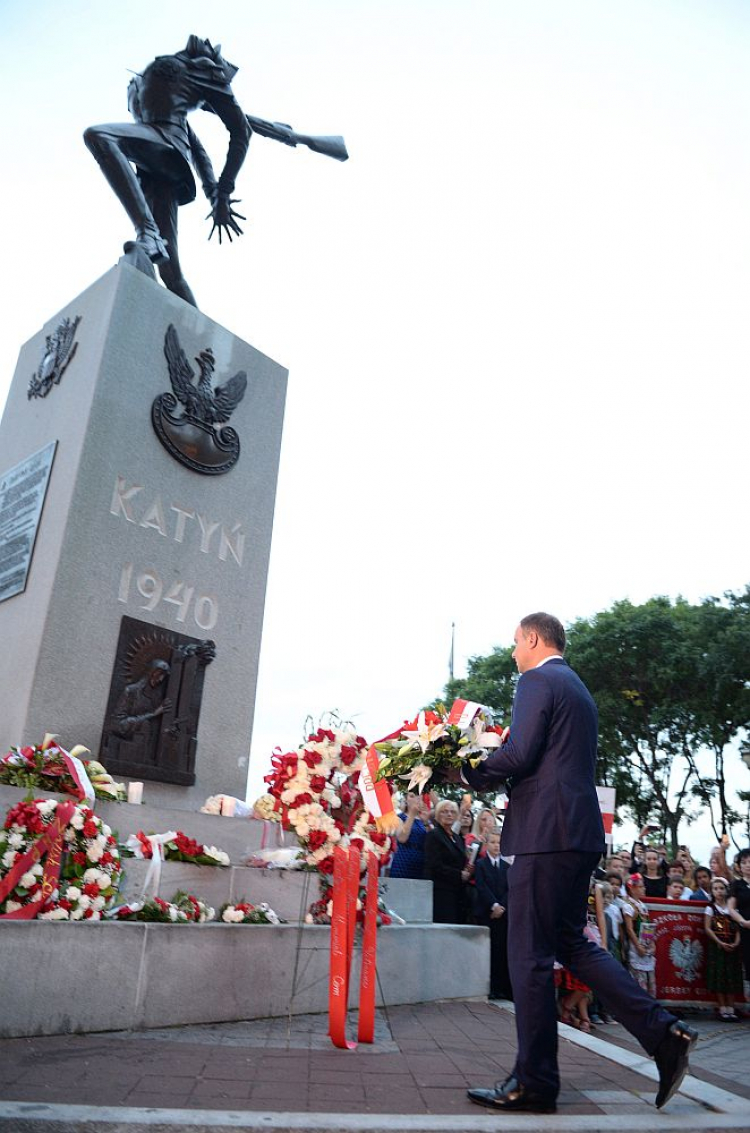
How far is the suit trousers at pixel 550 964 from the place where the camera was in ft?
11.0

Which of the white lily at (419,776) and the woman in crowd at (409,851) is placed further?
the woman in crowd at (409,851)

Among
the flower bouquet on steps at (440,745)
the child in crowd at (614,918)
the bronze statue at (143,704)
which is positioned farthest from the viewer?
the child in crowd at (614,918)

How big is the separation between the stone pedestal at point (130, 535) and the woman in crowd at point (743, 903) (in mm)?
5778

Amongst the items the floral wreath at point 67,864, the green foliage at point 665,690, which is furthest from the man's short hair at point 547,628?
the green foliage at point 665,690

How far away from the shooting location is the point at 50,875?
4559mm

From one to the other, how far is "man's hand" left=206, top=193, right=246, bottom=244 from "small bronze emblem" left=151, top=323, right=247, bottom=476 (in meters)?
1.92

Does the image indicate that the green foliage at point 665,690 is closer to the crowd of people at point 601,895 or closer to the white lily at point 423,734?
the crowd of people at point 601,895

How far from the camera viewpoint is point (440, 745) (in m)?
3.93

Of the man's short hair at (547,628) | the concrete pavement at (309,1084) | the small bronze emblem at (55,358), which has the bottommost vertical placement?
the concrete pavement at (309,1084)

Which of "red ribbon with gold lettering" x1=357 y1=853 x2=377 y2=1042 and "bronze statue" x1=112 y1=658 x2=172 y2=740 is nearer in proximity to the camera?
"red ribbon with gold lettering" x1=357 y1=853 x2=377 y2=1042

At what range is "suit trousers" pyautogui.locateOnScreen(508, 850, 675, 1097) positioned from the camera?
3.36m

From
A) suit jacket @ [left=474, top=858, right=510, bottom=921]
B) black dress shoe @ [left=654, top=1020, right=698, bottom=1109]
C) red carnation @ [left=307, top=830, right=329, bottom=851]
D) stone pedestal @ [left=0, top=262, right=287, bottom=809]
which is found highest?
stone pedestal @ [left=0, top=262, right=287, bottom=809]

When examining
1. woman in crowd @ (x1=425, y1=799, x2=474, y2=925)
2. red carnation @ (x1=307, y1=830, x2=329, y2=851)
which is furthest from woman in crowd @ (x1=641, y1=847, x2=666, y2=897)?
red carnation @ (x1=307, y1=830, x2=329, y2=851)

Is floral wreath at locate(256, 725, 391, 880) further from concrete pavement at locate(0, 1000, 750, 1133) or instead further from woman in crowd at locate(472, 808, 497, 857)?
woman in crowd at locate(472, 808, 497, 857)
